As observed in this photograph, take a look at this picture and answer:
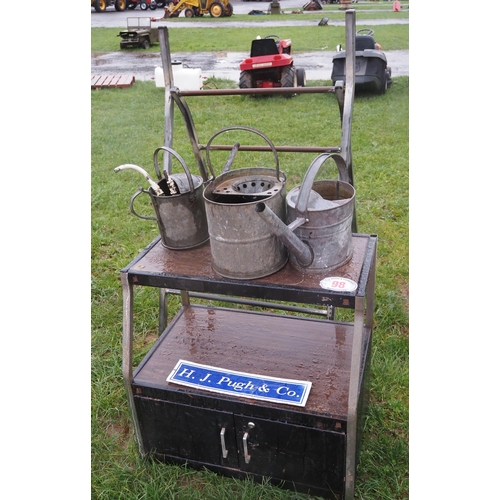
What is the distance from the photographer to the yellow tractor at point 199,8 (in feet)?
58.6

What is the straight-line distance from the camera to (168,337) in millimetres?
2234

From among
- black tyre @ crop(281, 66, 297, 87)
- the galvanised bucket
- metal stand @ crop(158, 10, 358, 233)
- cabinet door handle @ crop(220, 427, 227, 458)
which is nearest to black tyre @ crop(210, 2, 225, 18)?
black tyre @ crop(281, 66, 297, 87)

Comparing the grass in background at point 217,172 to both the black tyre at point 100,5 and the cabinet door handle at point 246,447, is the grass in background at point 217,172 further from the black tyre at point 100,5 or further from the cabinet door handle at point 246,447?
the black tyre at point 100,5

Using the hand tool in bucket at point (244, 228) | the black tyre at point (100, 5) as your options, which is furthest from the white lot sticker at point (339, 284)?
the black tyre at point (100, 5)

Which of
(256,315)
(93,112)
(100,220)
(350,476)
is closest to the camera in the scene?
(350,476)

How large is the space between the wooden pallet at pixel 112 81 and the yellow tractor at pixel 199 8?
10.6 m

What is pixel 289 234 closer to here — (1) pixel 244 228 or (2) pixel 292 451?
(1) pixel 244 228

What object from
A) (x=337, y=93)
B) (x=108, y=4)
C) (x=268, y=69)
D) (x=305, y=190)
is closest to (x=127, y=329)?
(x=305, y=190)

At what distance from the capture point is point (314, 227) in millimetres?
1635

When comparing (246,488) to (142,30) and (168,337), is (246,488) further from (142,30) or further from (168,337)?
(142,30)

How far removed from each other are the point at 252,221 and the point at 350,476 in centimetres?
98

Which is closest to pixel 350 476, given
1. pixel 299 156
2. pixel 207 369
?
pixel 207 369

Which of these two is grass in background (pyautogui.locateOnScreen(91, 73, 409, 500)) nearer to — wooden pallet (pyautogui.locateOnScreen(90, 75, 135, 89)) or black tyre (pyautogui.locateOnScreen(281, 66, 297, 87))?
black tyre (pyautogui.locateOnScreen(281, 66, 297, 87))

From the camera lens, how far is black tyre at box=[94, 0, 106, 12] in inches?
723
